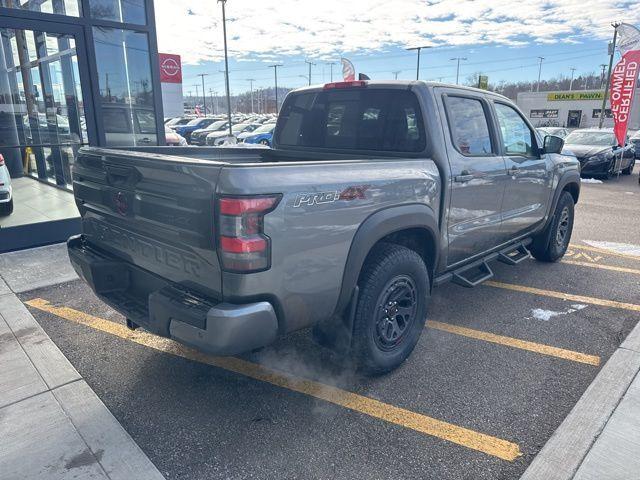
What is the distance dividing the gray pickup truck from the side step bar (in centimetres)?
2

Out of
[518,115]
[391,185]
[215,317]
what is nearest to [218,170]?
[215,317]

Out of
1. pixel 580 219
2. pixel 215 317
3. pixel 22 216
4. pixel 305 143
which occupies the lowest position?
pixel 580 219

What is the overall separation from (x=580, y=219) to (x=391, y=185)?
721 centimetres

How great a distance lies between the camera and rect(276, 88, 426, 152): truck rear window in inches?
140

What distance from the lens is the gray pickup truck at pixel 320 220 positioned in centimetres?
231

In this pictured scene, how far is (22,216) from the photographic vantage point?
21.4 feet

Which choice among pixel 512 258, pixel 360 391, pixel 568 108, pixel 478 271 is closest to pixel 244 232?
pixel 360 391

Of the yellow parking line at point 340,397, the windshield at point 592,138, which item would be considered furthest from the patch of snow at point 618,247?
the windshield at point 592,138

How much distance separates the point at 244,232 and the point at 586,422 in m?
2.26

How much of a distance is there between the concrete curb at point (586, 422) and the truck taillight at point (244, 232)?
5.68ft

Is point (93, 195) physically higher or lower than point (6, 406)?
higher

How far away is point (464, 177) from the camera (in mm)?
3641

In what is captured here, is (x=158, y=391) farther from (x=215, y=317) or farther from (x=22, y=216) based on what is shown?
(x=22, y=216)

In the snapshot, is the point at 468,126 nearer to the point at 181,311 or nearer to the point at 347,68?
the point at 181,311
